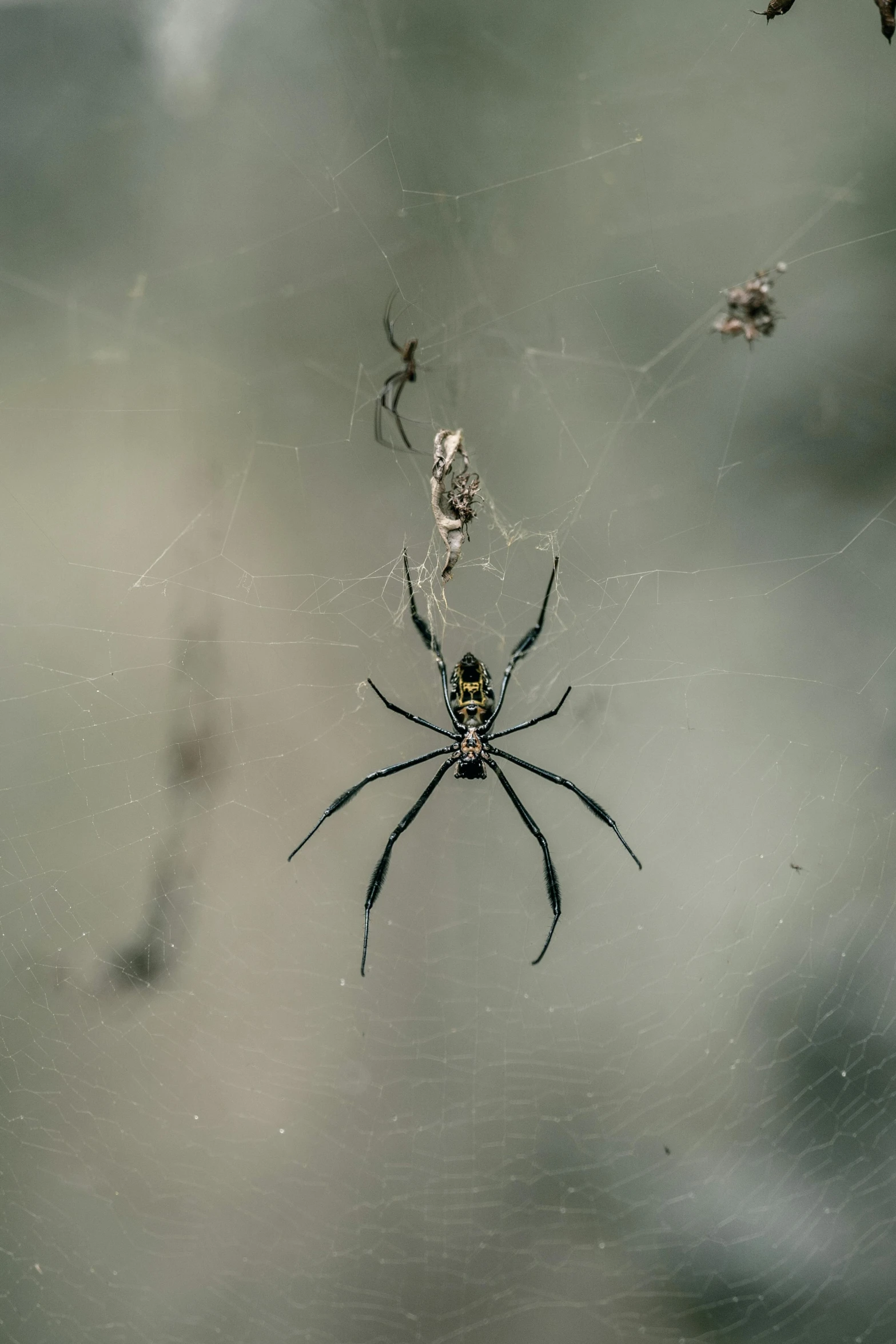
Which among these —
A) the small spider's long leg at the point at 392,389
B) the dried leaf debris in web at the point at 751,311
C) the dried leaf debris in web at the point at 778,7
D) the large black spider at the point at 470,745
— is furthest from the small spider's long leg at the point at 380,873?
the dried leaf debris in web at the point at 778,7

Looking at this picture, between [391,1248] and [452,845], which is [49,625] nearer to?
[452,845]

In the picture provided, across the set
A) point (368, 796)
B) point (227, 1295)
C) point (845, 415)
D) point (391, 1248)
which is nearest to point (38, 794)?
point (368, 796)

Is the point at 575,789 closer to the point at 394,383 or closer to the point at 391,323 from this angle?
the point at 394,383

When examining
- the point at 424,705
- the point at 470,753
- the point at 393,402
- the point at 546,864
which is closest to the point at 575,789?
the point at 546,864

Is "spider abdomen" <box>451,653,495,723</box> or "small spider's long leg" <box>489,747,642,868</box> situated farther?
"small spider's long leg" <box>489,747,642,868</box>

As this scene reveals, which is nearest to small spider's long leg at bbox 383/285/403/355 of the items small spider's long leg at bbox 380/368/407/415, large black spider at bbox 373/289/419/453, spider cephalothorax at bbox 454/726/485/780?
large black spider at bbox 373/289/419/453

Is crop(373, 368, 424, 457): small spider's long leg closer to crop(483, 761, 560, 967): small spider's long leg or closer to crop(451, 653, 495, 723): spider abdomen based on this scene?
crop(451, 653, 495, 723): spider abdomen
